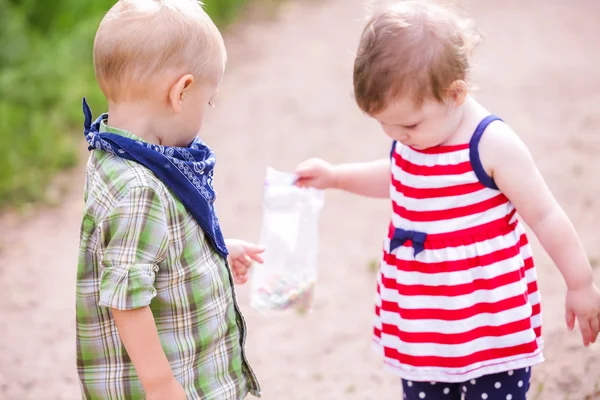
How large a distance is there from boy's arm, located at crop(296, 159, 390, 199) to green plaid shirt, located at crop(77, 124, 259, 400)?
1.94 ft

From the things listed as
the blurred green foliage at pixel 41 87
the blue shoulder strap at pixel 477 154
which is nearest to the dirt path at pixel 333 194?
the blurred green foliage at pixel 41 87

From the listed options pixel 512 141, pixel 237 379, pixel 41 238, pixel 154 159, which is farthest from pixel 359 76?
pixel 41 238

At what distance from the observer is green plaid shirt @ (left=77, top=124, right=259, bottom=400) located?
5.85 ft

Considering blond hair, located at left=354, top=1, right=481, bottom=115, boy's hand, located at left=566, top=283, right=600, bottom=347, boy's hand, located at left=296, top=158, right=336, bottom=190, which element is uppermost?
blond hair, located at left=354, top=1, right=481, bottom=115

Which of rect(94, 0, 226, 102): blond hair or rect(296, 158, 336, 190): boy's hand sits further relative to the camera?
rect(296, 158, 336, 190): boy's hand

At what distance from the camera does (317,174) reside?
2.58 meters

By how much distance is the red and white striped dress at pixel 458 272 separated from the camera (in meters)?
2.13

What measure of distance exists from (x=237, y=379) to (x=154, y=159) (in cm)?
66

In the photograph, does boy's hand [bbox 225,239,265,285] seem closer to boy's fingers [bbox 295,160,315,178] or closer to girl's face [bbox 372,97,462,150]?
boy's fingers [bbox 295,160,315,178]

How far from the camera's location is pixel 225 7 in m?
7.96

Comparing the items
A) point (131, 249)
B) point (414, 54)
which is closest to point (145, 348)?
point (131, 249)

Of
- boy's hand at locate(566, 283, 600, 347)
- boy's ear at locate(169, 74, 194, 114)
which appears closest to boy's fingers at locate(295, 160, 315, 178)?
boy's ear at locate(169, 74, 194, 114)

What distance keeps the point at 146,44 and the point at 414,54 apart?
65cm

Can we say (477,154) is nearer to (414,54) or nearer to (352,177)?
(414,54)
